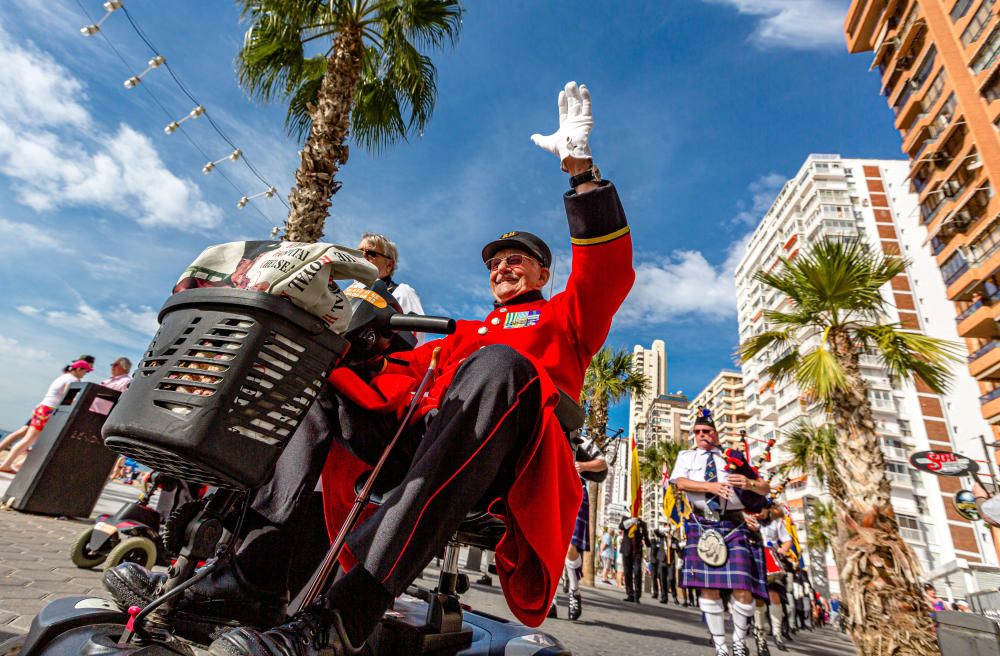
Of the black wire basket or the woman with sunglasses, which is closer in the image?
the black wire basket

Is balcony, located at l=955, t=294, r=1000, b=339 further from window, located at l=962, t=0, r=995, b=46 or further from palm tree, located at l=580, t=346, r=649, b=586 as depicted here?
palm tree, located at l=580, t=346, r=649, b=586

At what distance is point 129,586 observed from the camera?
129 centimetres

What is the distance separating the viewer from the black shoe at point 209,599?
128 cm

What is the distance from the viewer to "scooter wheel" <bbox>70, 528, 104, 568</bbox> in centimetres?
315

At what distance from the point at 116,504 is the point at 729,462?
8.15m

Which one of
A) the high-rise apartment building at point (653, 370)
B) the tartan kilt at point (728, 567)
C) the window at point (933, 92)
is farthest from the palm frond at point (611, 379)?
the high-rise apartment building at point (653, 370)

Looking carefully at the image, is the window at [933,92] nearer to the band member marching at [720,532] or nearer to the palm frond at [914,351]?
the palm frond at [914,351]

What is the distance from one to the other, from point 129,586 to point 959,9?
39.6m

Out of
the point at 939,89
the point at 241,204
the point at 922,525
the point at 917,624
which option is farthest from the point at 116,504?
the point at 922,525

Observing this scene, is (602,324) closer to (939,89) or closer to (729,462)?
(729,462)

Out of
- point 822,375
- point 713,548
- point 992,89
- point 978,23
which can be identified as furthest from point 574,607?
point 978,23

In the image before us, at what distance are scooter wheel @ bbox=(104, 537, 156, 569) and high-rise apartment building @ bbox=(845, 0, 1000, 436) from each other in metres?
34.3

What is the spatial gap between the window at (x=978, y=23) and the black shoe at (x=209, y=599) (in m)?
35.5

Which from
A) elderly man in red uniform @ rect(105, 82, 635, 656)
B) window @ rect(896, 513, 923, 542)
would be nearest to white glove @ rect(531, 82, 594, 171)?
elderly man in red uniform @ rect(105, 82, 635, 656)
